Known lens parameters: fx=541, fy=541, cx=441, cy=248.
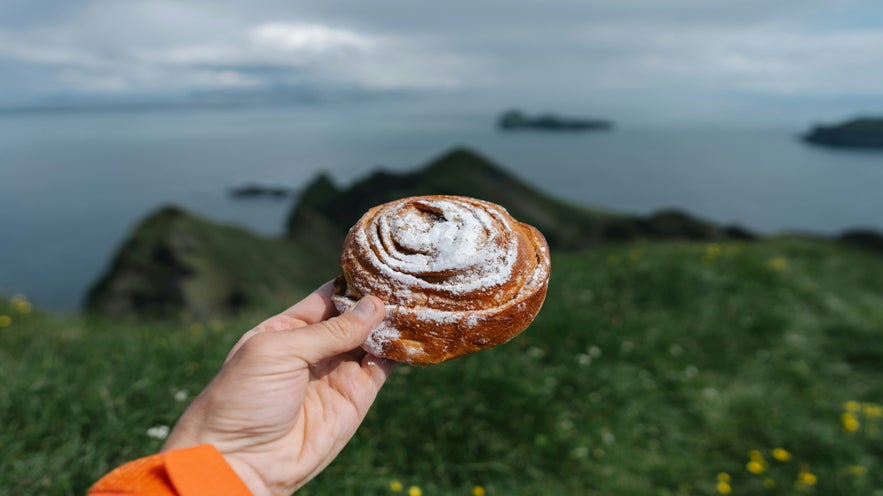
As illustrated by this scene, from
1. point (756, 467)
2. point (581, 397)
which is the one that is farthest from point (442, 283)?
point (756, 467)

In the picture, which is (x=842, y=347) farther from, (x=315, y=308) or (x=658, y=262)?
(x=315, y=308)

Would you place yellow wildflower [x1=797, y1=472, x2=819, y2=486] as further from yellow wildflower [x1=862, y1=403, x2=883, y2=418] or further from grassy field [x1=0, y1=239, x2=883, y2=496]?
yellow wildflower [x1=862, y1=403, x2=883, y2=418]

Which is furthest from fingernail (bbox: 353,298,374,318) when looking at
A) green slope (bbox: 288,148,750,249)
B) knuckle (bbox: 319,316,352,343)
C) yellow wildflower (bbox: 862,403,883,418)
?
green slope (bbox: 288,148,750,249)

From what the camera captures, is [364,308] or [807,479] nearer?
[364,308]

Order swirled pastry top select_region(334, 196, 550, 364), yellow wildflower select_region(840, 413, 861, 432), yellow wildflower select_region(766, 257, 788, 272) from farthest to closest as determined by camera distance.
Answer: yellow wildflower select_region(766, 257, 788, 272) < yellow wildflower select_region(840, 413, 861, 432) < swirled pastry top select_region(334, 196, 550, 364)

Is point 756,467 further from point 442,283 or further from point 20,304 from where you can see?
point 20,304

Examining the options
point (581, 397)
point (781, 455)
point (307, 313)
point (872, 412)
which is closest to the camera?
point (307, 313)

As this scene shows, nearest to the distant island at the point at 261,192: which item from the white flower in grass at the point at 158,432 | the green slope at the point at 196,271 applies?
the green slope at the point at 196,271
